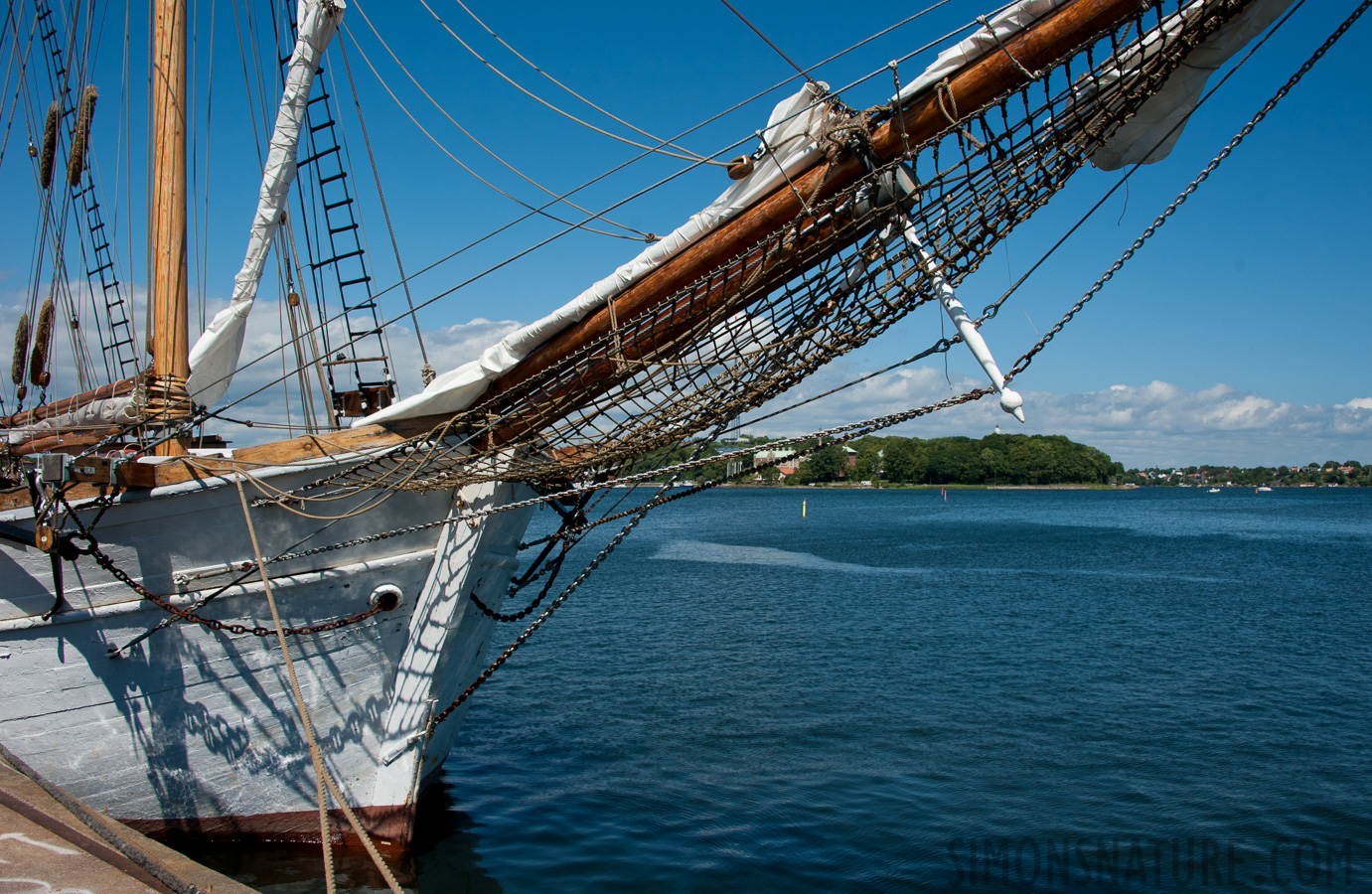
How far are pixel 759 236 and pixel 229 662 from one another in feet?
17.4

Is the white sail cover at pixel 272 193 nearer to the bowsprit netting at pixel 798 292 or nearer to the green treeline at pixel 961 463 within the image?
the bowsprit netting at pixel 798 292

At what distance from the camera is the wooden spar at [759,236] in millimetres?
4645

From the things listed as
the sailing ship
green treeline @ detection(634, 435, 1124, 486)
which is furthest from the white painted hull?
green treeline @ detection(634, 435, 1124, 486)

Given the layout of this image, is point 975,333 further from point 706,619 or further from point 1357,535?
point 1357,535

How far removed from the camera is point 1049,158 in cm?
506

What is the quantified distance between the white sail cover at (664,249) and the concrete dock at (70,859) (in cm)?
301

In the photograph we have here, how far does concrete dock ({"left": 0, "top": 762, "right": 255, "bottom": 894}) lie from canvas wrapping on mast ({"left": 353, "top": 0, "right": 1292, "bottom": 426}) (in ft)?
9.91

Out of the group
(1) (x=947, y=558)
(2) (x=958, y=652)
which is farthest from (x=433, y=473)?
(1) (x=947, y=558)

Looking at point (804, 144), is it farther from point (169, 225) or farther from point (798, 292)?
point (169, 225)

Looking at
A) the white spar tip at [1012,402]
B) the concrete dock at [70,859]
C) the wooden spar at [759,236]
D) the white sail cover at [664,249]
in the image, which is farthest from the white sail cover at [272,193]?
the white spar tip at [1012,402]

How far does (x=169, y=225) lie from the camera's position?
26.6 ft

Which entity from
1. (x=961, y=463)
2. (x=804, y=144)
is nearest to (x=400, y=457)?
(x=804, y=144)

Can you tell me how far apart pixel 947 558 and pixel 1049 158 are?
32397 millimetres

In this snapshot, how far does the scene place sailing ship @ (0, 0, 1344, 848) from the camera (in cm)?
500
